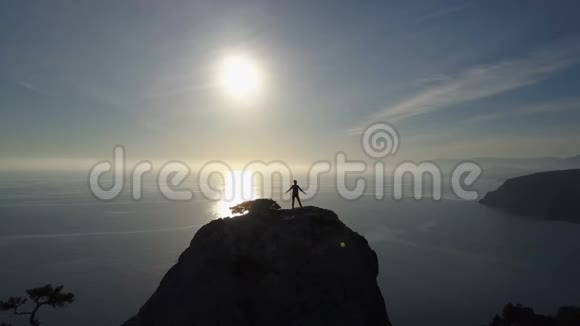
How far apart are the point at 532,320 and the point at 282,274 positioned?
44627 millimetres

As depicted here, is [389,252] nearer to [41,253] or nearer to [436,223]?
[436,223]

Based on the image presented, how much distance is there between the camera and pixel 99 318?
70125 mm

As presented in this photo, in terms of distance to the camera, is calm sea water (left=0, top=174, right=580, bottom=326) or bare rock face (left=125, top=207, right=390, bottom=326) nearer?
bare rock face (left=125, top=207, right=390, bottom=326)

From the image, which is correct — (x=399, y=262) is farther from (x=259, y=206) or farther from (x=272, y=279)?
(x=272, y=279)

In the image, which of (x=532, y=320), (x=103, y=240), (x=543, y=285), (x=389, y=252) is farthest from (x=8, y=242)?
(x=543, y=285)

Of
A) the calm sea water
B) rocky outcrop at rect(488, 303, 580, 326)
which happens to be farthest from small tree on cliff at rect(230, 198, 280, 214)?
the calm sea water

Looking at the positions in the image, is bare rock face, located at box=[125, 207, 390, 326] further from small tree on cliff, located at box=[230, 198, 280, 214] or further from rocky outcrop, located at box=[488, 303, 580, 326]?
rocky outcrop, located at box=[488, 303, 580, 326]

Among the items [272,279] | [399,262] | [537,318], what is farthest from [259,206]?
[399,262]

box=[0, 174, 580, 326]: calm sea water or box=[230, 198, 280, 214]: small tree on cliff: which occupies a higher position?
box=[230, 198, 280, 214]: small tree on cliff

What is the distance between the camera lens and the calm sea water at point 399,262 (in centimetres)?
7656

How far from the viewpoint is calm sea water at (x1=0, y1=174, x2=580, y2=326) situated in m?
76.6

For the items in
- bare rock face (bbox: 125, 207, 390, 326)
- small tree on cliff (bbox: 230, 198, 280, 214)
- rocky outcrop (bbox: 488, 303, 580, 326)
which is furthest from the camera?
rocky outcrop (bbox: 488, 303, 580, 326)

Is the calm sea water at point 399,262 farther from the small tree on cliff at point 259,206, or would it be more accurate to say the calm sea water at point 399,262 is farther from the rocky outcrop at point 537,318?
the small tree on cliff at point 259,206

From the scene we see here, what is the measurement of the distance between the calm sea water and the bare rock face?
60.0 m
